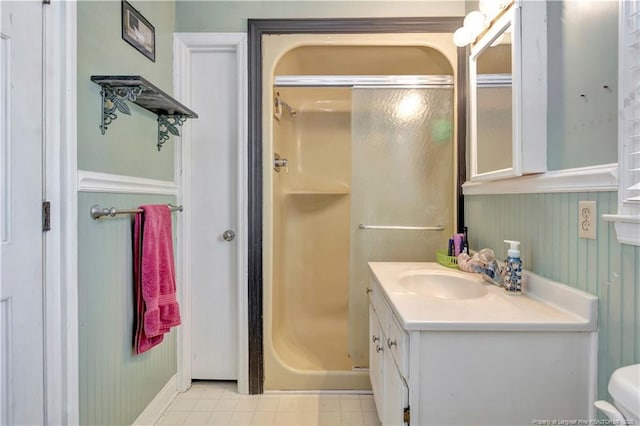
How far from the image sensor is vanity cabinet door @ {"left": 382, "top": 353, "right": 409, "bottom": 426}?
37.9 inches

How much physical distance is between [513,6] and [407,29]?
0.73 m

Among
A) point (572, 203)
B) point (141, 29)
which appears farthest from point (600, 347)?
point (141, 29)

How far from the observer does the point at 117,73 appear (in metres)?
1.35

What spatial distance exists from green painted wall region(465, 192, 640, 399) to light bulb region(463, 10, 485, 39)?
2.45 ft

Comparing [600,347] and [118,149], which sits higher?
[118,149]

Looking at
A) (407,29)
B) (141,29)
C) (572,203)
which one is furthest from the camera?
(407,29)

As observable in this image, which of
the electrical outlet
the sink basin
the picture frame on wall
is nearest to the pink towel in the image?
the picture frame on wall

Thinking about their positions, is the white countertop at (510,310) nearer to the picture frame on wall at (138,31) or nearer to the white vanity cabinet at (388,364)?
the white vanity cabinet at (388,364)

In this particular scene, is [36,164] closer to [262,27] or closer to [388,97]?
[262,27]

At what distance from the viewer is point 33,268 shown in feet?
3.32

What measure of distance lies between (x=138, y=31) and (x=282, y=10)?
2.54 feet

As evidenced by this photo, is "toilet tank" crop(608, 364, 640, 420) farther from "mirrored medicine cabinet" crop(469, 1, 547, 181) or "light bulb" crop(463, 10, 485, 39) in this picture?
"light bulb" crop(463, 10, 485, 39)

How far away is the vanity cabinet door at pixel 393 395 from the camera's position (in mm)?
963

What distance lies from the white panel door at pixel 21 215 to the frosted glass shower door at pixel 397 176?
141 centimetres
